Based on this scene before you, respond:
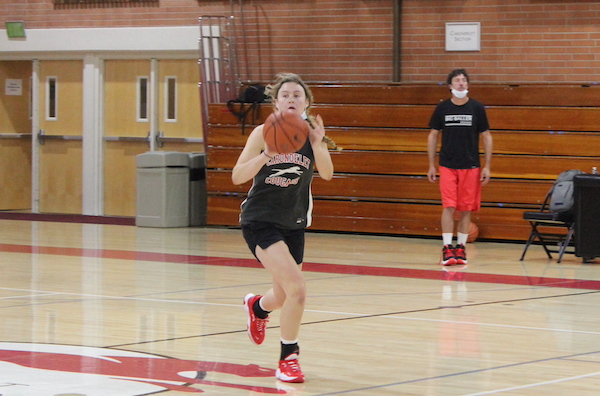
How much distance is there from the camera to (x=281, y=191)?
4.56 m

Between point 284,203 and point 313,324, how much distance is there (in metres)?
1.51

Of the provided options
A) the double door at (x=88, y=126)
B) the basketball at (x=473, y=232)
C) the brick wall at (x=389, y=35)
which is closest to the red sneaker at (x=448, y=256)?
the basketball at (x=473, y=232)

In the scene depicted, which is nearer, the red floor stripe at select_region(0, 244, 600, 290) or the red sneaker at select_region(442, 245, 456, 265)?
the red floor stripe at select_region(0, 244, 600, 290)

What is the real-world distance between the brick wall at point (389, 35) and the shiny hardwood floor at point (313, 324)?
2857mm

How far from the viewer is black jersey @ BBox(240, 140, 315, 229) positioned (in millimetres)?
4527

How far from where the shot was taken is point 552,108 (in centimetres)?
1135

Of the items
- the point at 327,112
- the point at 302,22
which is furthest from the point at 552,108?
the point at 302,22

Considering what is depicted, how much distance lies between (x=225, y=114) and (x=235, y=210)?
1.27 m

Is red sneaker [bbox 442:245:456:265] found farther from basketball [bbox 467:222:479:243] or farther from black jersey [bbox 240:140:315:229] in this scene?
black jersey [bbox 240:140:315:229]

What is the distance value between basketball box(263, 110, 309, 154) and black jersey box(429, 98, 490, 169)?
5146 mm

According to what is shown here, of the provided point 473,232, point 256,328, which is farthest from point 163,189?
point 256,328

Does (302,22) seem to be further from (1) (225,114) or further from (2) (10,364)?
(2) (10,364)

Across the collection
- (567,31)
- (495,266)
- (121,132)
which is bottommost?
(495,266)

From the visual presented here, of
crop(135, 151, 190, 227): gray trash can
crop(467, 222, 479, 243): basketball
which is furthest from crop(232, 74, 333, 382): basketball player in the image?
crop(135, 151, 190, 227): gray trash can
